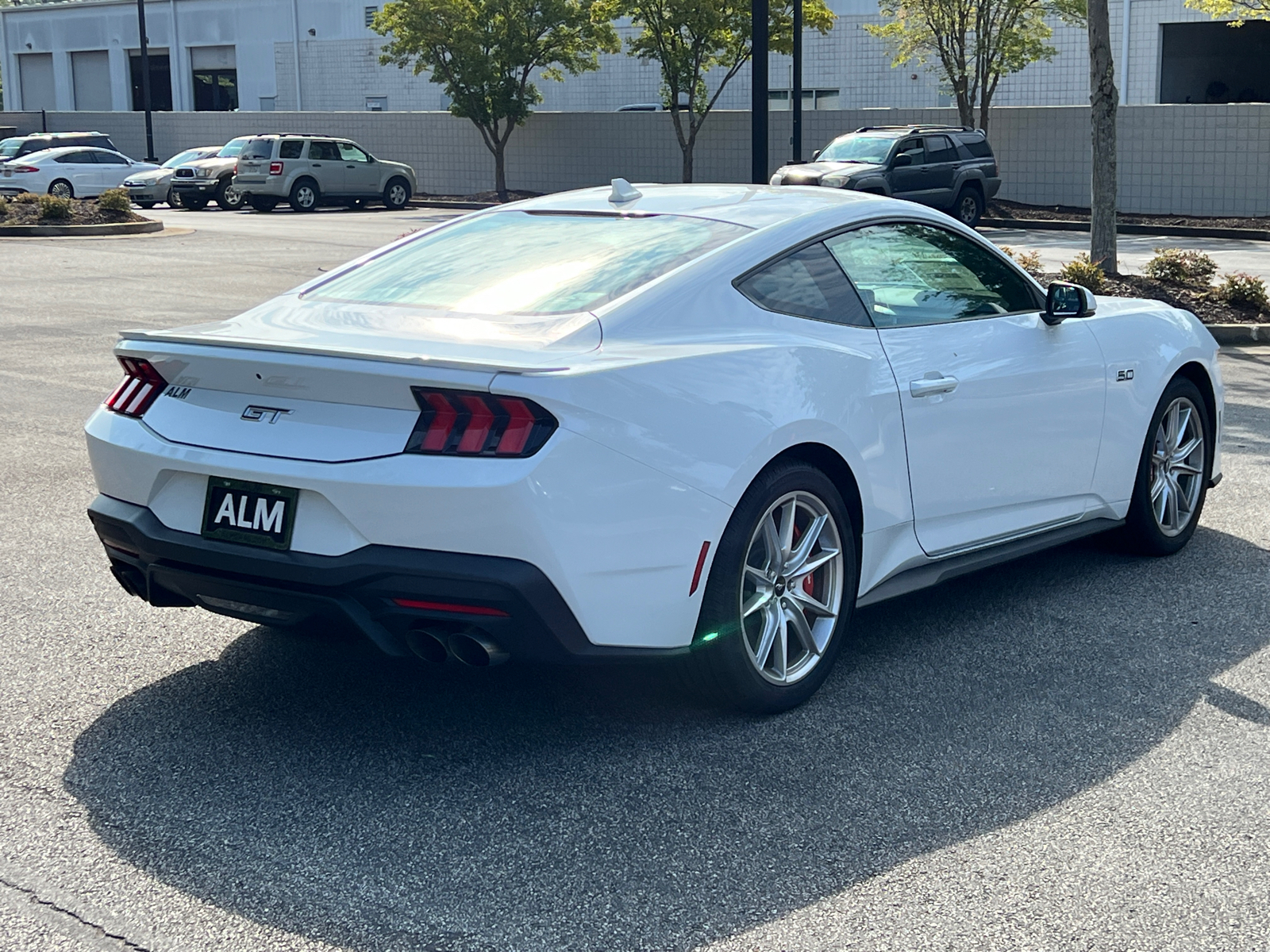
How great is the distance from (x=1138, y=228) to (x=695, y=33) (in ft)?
39.3

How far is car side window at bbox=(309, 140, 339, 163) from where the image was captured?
1428 inches

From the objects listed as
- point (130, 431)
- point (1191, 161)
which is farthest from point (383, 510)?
point (1191, 161)

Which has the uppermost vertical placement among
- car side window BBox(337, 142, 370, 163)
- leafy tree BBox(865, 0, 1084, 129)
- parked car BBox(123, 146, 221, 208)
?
leafy tree BBox(865, 0, 1084, 129)

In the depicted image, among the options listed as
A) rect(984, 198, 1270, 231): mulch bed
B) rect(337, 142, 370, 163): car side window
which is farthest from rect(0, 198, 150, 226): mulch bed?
rect(984, 198, 1270, 231): mulch bed

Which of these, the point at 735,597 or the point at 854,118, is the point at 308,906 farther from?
the point at 854,118

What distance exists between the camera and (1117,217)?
2822 cm

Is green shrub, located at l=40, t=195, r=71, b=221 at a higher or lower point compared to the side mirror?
higher

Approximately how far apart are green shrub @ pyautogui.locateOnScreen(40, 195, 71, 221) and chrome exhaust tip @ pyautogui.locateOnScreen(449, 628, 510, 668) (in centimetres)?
2500

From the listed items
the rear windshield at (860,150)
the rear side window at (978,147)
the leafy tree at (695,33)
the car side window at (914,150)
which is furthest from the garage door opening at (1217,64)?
the rear windshield at (860,150)

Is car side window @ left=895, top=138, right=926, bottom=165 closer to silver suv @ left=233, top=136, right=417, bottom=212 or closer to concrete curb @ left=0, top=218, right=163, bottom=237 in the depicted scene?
concrete curb @ left=0, top=218, right=163, bottom=237

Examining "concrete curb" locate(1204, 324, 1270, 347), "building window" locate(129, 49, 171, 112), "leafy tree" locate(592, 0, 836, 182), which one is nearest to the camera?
"concrete curb" locate(1204, 324, 1270, 347)

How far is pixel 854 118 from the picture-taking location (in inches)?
1462

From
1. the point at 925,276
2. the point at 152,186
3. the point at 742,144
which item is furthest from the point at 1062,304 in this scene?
the point at 152,186

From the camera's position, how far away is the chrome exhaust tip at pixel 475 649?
3.87m
